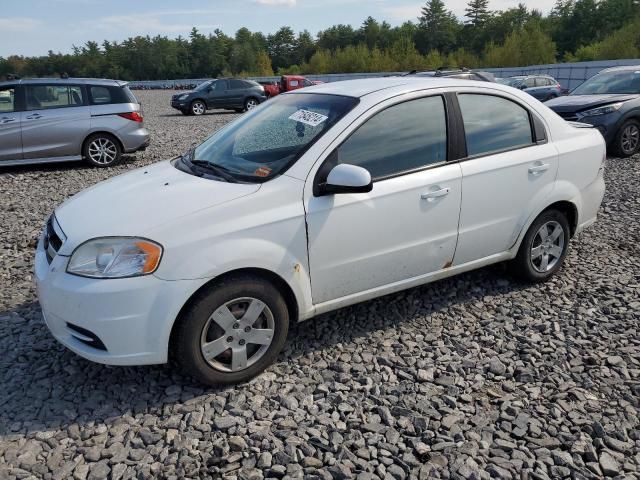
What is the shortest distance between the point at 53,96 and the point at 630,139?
1063 centimetres

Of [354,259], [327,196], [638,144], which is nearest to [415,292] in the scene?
[354,259]

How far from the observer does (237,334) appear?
10.2ft

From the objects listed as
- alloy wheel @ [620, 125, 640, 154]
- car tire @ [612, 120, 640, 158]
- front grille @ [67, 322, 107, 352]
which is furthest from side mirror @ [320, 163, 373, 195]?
alloy wheel @ [620, 125, 640, 154]

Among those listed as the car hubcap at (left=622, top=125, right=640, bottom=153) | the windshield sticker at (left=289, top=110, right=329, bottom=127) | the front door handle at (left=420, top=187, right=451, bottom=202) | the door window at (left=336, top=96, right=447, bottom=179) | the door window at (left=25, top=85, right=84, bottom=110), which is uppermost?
the door window at (left=25, top=85, right=84, bottom=110)

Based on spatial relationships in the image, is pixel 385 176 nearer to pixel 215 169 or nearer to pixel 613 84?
pixel 215 169

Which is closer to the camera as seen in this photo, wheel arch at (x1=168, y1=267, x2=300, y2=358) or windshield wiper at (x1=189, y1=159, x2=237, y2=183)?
wheel arch at (x1=168, y1=267, x2=300, y2=358)

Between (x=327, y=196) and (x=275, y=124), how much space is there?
877 mm

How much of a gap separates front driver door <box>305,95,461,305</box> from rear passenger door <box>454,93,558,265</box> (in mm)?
168

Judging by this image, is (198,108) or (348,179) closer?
(348,179)

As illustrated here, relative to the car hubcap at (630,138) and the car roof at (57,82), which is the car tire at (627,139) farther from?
the car roof at (57,82)

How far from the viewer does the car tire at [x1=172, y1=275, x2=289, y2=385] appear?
115 inches

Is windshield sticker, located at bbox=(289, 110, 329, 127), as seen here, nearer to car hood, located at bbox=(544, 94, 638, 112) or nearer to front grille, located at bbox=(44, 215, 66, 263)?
front grille, located at bbox=(44, 215, 66, 263)

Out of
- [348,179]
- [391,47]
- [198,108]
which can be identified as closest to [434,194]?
[348,179]

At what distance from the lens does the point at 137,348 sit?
2875 mm
